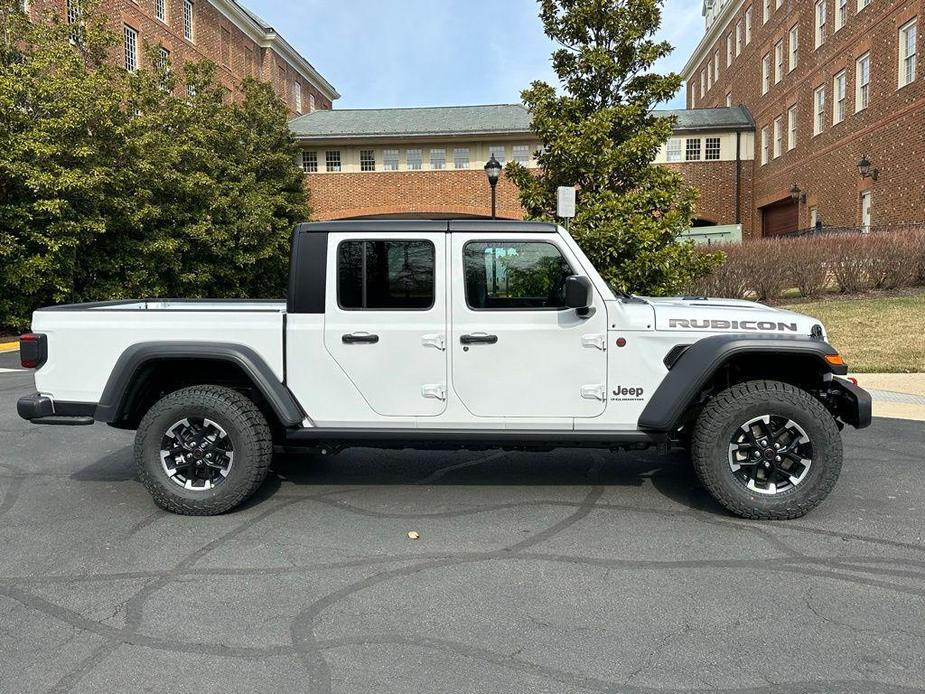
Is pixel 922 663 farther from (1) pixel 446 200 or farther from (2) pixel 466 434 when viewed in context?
(1) pixel 446 200

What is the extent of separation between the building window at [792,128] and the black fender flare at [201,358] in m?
30.1

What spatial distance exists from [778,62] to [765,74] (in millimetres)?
1665

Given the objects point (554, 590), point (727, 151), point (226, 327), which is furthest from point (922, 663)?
point (727, 151)

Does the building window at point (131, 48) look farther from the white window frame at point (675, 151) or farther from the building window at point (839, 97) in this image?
the building window at point (839, 97)

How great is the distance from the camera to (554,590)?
3.33 meters

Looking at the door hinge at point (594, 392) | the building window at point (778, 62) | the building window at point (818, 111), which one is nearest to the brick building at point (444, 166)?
the building window at point (778, 62)

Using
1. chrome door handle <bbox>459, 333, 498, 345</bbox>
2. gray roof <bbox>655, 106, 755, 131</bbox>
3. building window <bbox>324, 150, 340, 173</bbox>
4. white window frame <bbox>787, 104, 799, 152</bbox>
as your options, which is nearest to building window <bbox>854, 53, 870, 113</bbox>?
white window frame <bbox>787, 104, 799, 152</bbox>

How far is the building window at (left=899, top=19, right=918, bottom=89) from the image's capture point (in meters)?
20.8

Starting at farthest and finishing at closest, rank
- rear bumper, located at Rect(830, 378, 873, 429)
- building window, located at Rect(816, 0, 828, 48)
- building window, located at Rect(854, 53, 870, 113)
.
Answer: building window, located at Rect(816, 0, 828, 48) → building window, located at Rect(854, 53, 870, 113) → rear bumper, located at Rect(830, 378, 873, 429)

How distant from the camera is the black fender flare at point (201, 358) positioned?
4246mm

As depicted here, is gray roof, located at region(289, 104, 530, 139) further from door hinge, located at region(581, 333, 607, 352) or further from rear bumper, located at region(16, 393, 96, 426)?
rear bumper, located at region(16, 393, 96, 426)

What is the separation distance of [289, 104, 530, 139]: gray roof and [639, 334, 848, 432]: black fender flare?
88.0 ft

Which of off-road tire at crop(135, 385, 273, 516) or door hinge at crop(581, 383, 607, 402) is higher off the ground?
door hinge at crop(581, 383, 607, 402)

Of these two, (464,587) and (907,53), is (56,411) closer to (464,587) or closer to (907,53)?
(464,587)
